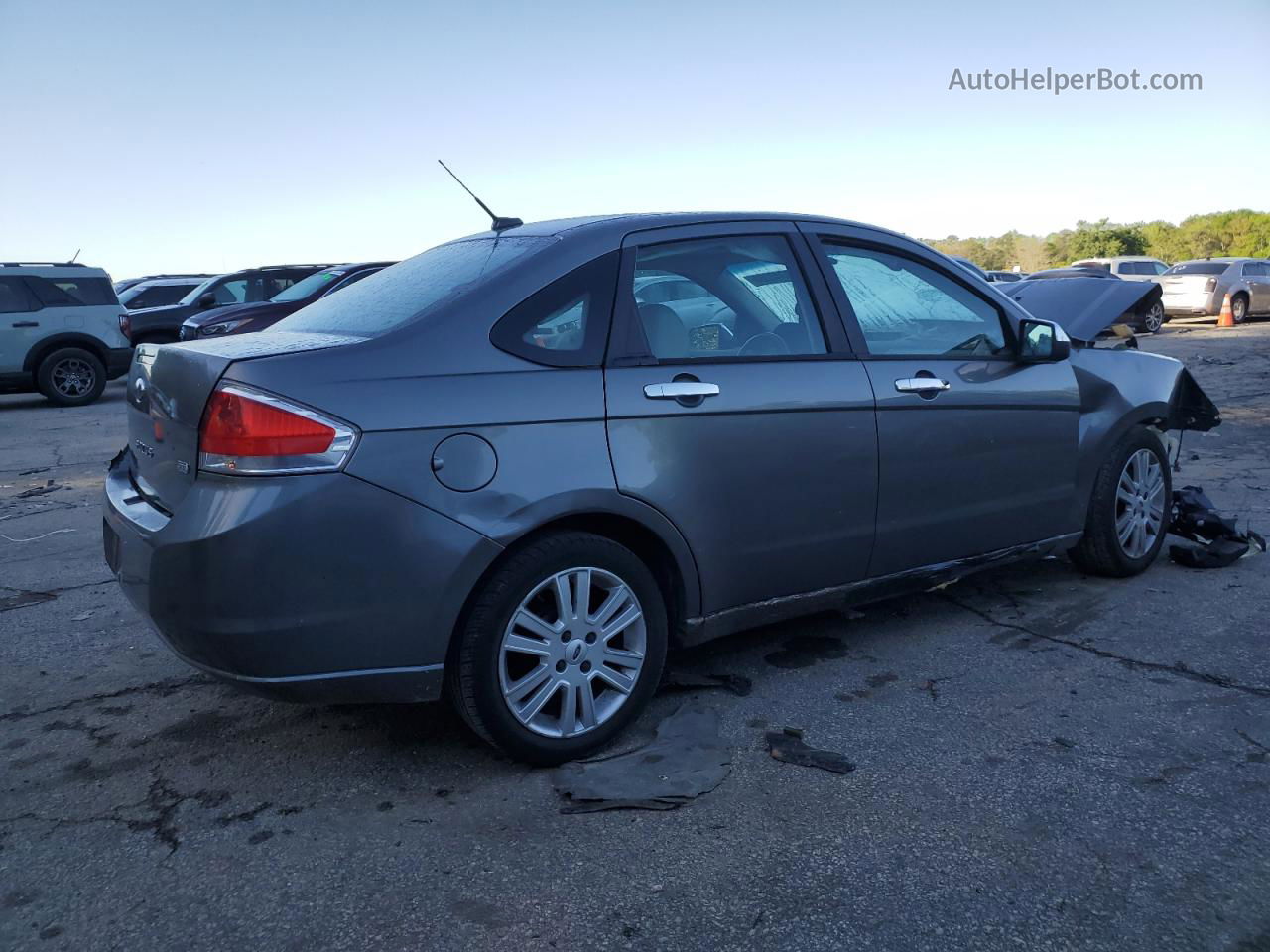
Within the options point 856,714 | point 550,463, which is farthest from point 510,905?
point 856,714

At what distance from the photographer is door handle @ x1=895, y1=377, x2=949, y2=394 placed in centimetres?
419

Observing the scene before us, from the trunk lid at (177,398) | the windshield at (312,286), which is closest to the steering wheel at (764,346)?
the trunk lid at (177,398)

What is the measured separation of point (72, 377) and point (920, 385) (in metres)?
13.6

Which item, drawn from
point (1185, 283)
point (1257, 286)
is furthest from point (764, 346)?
point (1257, 286)

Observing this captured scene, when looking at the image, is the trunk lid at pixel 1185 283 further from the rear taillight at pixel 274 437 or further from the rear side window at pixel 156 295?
the rear taillight at pixel 274 437

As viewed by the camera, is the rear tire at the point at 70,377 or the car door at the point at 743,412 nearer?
the car door at the point at 743,412

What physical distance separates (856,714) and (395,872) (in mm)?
1663

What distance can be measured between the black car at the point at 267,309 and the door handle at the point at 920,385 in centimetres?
1067

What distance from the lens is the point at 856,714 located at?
3.77 metres

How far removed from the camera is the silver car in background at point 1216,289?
25.0m

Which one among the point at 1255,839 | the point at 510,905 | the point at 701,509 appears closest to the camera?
the point at 510,905

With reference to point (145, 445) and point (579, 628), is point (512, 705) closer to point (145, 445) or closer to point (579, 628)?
point (579, 628)

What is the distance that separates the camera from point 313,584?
301cm

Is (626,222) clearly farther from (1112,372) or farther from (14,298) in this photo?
(14,298)
